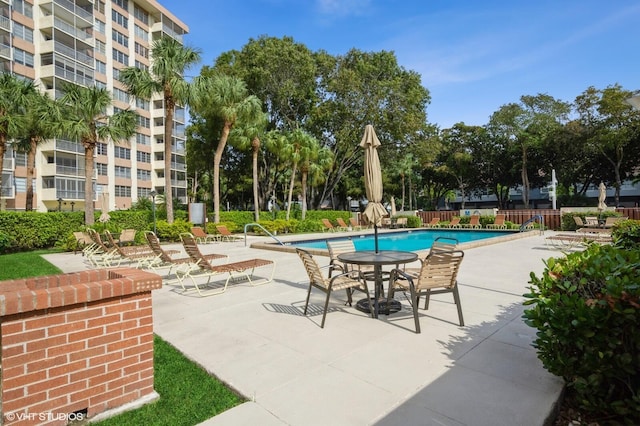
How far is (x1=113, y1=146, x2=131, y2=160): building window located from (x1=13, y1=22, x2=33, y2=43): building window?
39.8 feet

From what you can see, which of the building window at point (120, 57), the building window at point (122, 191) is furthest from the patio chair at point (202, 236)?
the building window at point (120, 57)

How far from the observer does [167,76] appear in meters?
17.4

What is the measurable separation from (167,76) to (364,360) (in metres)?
18.2

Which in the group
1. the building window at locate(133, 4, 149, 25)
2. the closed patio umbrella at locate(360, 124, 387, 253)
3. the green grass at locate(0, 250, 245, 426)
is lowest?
the green grass at locate(0, 250, 245, 426)

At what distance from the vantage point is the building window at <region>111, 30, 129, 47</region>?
132ft

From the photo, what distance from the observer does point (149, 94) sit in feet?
57.5

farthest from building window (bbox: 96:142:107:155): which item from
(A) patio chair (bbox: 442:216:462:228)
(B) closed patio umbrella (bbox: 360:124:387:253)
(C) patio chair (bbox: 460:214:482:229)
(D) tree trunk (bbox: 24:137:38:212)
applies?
(B) closed patio umbrella (bbox: 360:124:387:253)

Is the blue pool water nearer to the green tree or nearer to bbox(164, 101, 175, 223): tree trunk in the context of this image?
bbox(164, 101, 175, 223): tree trunk

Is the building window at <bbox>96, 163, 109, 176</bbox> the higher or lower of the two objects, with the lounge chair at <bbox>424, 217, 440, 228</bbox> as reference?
higher

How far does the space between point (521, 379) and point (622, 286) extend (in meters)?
1.19

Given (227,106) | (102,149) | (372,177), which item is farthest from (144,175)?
(372,177)

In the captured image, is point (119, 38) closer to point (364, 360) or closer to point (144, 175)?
point (144, 175)

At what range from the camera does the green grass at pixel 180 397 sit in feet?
8.00

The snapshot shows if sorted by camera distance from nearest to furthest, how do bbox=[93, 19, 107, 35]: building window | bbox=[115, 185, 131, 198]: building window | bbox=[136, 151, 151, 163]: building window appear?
bbox=[93, 19, 107, 35]: building window
bbox=[115, 185, 131, 198]: building window
bbox=[136, 151, 151, 163]: building window
